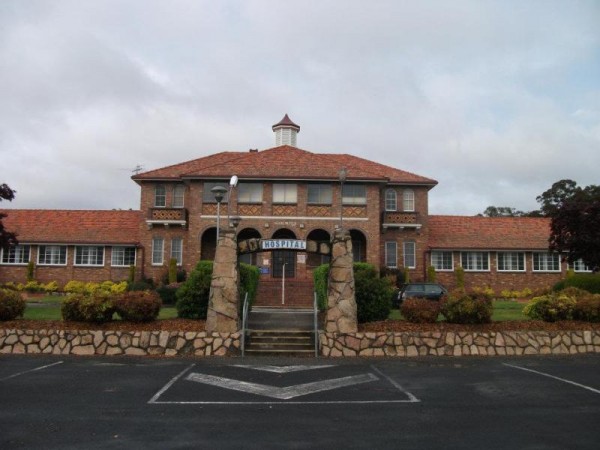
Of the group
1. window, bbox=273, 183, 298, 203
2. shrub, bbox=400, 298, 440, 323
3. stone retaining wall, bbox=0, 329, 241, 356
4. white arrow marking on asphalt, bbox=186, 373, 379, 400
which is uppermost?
window, bbox=273, 183, 298, 203

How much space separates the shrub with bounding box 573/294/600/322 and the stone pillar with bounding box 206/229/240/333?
9.76 m

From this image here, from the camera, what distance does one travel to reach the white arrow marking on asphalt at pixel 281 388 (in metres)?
9.98

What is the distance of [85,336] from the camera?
14930mm

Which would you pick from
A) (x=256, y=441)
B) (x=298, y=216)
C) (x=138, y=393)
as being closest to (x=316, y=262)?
(x=298, y=216)

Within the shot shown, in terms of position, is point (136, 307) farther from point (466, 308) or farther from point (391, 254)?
point (391, 254)

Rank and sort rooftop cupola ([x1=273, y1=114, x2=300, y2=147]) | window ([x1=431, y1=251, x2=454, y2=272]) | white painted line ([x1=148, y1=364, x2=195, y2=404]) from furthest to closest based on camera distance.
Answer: rooftop cupola ([x1=273, y1=114, x2=300, y2=147]) < window ([x1=431, y1=251, x2=454, y2=272]) < white painted line ([x1=148, y1=364, x2=195, y2=404])

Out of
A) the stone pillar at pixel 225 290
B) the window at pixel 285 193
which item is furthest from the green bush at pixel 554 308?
the window at pixel 285 193

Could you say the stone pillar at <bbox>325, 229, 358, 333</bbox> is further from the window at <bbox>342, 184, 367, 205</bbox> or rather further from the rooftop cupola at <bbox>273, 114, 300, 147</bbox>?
the rooftop cupola at <bbox>273, 114, 300, 147</bbox>

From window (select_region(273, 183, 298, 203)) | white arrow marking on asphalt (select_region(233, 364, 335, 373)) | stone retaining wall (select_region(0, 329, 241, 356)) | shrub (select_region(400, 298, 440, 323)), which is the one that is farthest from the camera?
window (select_region(273, 183, 298, 203))

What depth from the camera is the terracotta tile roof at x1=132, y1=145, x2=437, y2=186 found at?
32.8m

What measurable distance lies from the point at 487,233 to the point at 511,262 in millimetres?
2411

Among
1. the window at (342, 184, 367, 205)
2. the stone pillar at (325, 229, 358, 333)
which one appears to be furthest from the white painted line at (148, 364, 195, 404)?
the window at (342, 184, 367, 205)

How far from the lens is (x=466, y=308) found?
16000 mm

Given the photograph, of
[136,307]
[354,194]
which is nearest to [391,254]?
[354,194]
